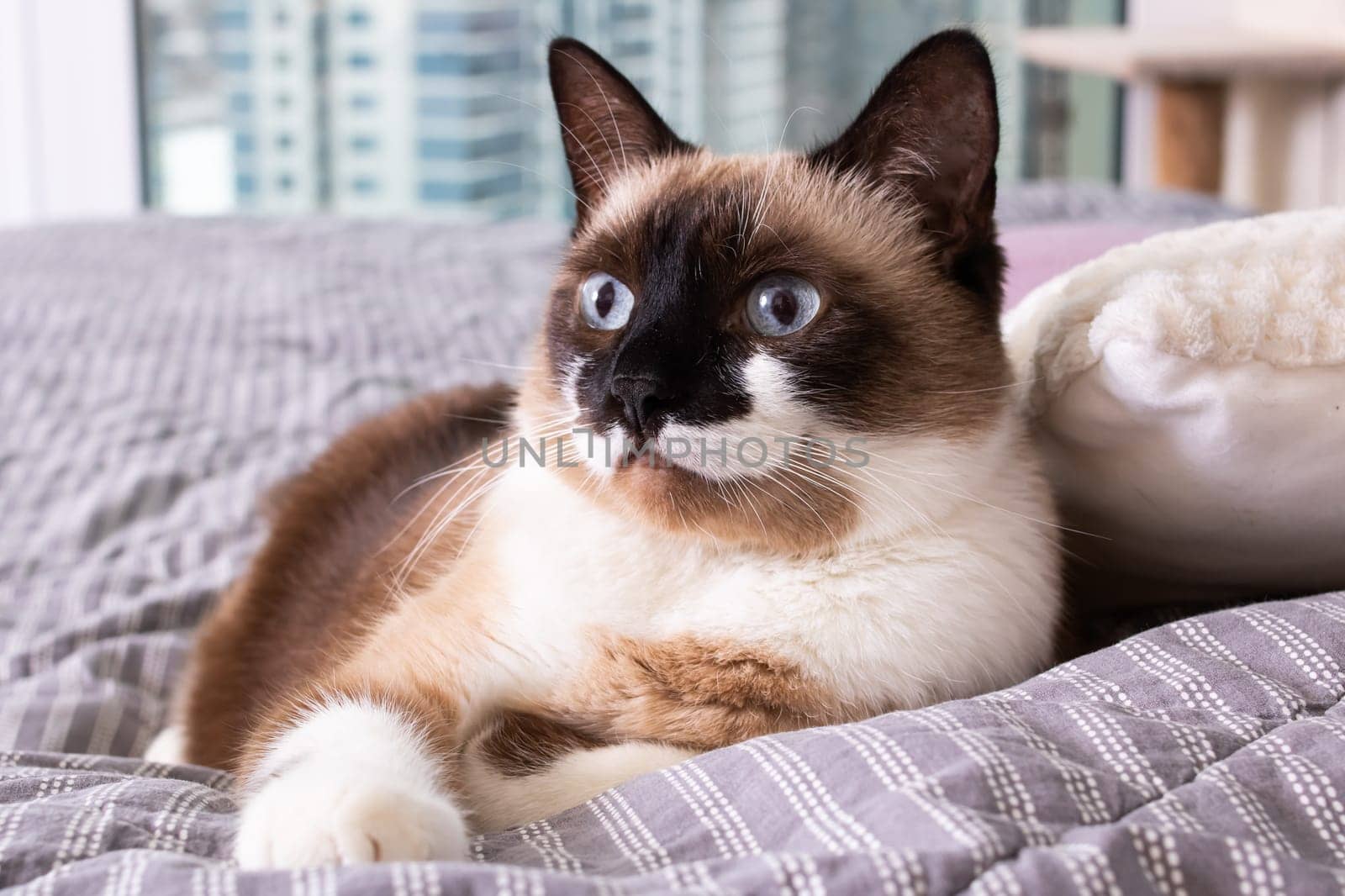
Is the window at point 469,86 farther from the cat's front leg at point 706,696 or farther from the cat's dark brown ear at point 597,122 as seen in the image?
the cat's front leg at point 706,696

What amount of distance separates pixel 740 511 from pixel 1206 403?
0.41m

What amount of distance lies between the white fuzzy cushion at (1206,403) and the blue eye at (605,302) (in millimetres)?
416

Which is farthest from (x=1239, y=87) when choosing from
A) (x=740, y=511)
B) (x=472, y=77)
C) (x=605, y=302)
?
(x=740, y=511)

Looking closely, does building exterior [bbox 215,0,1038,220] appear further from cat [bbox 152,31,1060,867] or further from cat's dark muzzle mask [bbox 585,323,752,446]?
cat's dark muzzle mask [bbox 585,323,752,446]

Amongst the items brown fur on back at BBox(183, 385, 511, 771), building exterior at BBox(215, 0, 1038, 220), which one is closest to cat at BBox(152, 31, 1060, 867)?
brown fur on back at BBox(183, 385, 511, 771)

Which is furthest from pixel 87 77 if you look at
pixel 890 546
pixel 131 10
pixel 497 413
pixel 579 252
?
pixel 890 546

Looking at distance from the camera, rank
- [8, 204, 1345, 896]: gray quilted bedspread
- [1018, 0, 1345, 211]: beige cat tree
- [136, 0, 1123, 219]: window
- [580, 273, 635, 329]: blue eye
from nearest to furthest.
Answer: [8, 204, 1345, 896]: gray quilted bedspread
[580, 273, 635, 329]: blue eye
[1018, 0, 1345, 211]: beige cat tree
[136, 0, 1123, 219]: window

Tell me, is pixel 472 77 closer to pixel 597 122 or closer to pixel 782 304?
pixel 597 122

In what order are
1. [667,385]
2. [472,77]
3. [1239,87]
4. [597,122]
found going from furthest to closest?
[472,77] → [1239,87] → [597,122] → [667,385]

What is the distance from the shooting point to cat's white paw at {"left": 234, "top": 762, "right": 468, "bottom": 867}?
76cm

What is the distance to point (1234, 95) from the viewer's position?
4797 mm

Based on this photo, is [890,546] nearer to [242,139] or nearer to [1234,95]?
[1234,95]

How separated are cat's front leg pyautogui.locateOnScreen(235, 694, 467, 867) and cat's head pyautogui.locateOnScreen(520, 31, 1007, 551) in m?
0.28

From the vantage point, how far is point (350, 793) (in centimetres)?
80
